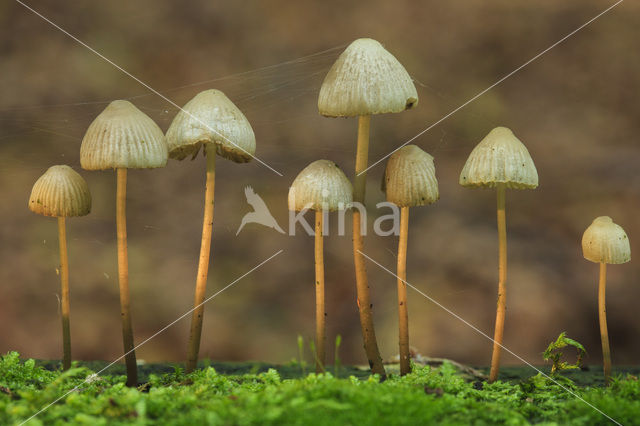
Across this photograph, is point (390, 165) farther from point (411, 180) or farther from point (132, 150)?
point (132, 150)

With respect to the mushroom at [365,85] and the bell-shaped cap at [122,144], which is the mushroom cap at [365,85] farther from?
the bell-shaped cap at [122,144]

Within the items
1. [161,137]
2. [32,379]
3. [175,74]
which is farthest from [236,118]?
[32,379]

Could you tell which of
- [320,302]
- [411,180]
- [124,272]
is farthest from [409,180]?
[124,272]

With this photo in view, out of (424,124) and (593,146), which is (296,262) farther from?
(593,146)

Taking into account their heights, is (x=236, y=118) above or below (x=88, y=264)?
above

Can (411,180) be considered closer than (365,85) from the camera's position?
No

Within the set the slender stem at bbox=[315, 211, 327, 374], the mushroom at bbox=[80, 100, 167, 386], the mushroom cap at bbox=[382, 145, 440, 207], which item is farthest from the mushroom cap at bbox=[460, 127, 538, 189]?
the mushroom at bbox=[80, 100, 167, 386]
